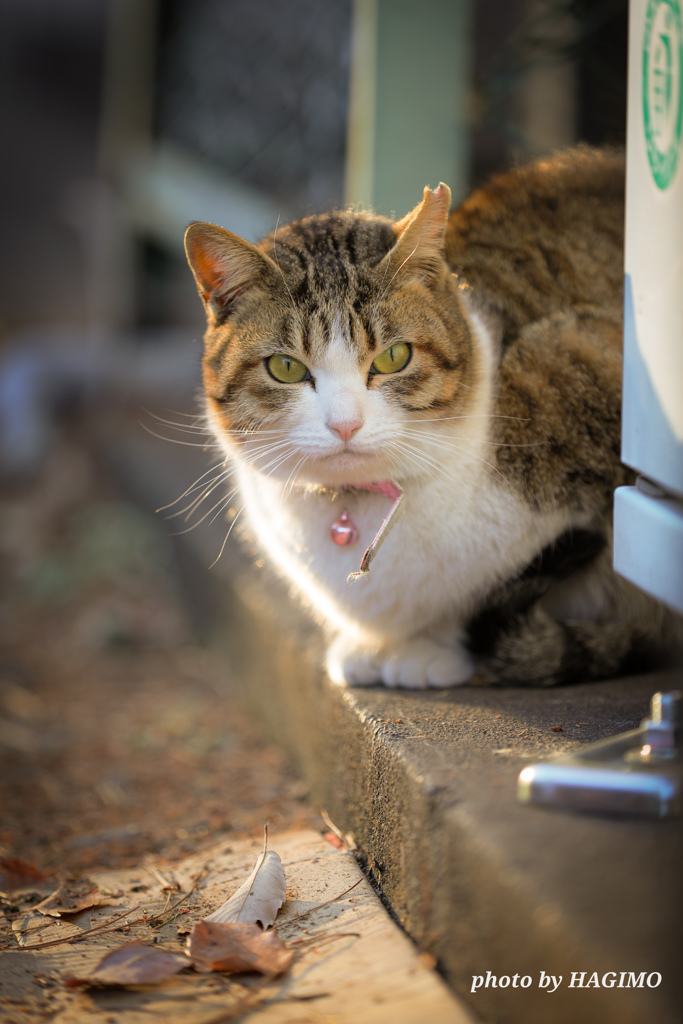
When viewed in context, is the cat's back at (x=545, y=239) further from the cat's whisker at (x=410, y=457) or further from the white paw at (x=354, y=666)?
the white paw at (x=354, y=666)

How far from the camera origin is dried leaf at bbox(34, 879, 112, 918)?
4.15 ft

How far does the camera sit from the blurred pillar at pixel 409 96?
8.70 ft

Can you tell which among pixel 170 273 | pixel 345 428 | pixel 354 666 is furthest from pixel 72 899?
pixel 170 273

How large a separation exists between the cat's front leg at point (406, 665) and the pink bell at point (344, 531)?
262 millimetres

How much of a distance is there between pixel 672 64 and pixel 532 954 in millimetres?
1087

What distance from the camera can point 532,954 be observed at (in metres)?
0.83

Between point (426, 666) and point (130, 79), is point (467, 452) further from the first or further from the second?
point (130, 79)

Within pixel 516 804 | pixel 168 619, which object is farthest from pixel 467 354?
pixel 168 619

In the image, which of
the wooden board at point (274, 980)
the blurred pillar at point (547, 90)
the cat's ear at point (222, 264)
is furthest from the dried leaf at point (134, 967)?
the blurred pillar at point (547, 90)

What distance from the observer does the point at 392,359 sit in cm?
139

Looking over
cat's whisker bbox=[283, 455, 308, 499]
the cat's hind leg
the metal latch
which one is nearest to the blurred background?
cat's whisker bbox=[283, 455, 308, 499]

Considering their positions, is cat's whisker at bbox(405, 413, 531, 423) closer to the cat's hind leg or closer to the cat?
the cat

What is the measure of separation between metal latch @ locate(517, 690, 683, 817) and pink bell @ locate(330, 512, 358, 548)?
569mm

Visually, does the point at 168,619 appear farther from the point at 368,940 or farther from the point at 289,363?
the point at 368,940
